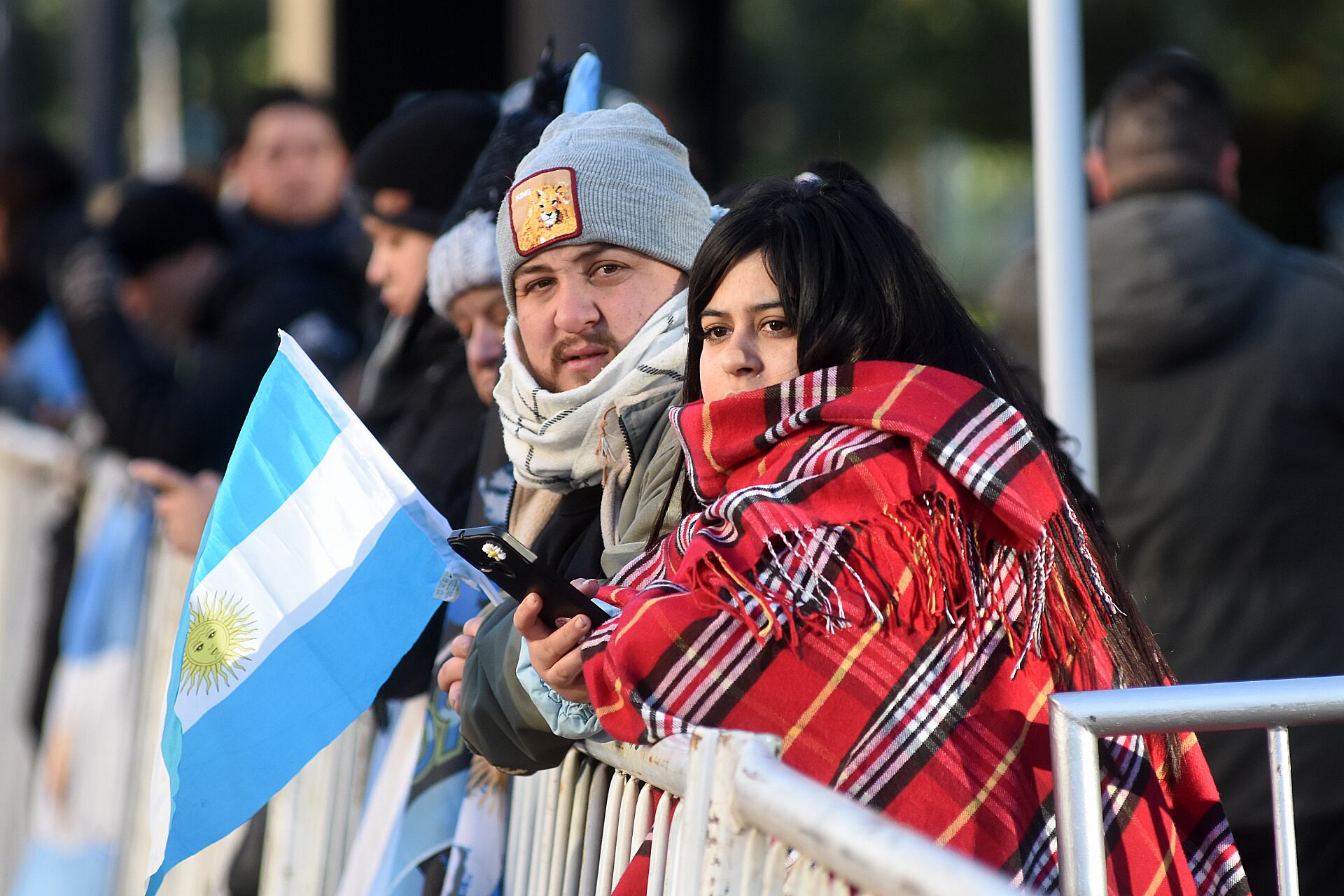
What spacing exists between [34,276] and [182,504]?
11.9 feet

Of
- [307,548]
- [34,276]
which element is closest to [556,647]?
[307,548]

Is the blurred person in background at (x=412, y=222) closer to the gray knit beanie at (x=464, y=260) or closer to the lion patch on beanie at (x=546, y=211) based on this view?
the gray knit beanie at (x=464, y=260)

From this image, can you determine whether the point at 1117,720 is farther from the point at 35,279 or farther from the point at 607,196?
the point at 35,279

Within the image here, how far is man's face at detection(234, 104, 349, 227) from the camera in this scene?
17.1ft

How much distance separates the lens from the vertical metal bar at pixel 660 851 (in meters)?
1.91

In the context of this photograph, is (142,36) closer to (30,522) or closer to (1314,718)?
(30,522)

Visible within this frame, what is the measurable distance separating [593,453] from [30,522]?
195 inches

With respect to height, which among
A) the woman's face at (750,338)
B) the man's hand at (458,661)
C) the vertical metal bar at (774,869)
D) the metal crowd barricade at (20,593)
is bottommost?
the metal crowd barricade at (20,593)

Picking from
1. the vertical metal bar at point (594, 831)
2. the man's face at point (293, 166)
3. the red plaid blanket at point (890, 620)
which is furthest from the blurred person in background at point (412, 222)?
the red plaid blanket at point (890, 620)

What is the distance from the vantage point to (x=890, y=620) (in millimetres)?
1800

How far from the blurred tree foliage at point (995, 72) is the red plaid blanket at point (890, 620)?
10.8 m

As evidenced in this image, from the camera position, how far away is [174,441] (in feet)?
15.5

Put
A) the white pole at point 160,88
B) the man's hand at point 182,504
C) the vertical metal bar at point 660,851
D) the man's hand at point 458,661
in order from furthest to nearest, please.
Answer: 1. the white pole at point 160,88
2. the man's hand at point 182,504
3. the man's hand at point 458,661
4. the vertical metal bar at point 660,851

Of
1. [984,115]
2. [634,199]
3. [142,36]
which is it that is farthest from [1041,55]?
[142,36]
